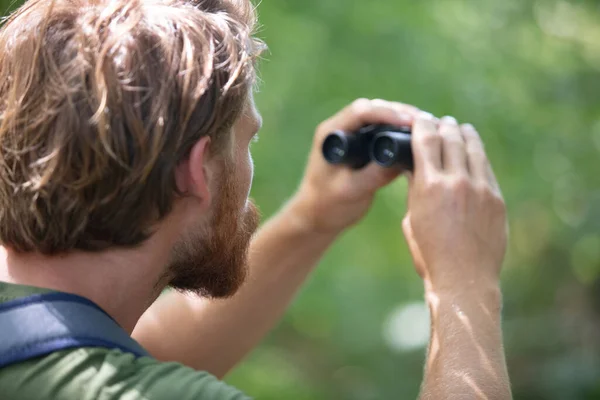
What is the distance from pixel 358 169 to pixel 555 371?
3.99 m

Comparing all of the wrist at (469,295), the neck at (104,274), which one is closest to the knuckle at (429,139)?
the wrist at (469,295)

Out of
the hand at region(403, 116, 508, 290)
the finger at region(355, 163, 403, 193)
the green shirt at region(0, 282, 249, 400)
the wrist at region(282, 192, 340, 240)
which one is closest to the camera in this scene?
the green shirt at region(0, 282, 249, 400)

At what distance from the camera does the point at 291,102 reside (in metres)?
4.51

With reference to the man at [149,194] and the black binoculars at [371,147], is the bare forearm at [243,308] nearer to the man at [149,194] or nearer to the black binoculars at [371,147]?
the black binoculars at [371,147]

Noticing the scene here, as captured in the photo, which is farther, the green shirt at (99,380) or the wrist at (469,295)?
the wrist at (469,295)

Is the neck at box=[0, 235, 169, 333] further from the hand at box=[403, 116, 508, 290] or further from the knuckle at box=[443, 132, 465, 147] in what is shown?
the knuckle at box=[443, 132, 465, 147]

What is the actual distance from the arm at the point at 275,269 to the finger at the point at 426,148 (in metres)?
0.20

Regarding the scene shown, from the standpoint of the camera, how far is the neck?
5.25 ft

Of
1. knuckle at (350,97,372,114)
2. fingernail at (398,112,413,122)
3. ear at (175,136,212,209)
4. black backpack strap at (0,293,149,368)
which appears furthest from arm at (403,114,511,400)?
black backpack strap at (0,293,149,368)

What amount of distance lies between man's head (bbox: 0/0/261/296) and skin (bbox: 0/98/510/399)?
0.08ft

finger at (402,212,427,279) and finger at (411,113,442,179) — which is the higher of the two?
finger at (411,113,442,179)

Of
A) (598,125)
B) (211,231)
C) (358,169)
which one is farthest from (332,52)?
(211,231)

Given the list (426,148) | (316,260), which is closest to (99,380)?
(426,148)

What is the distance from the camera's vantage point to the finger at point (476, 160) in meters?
1.98
